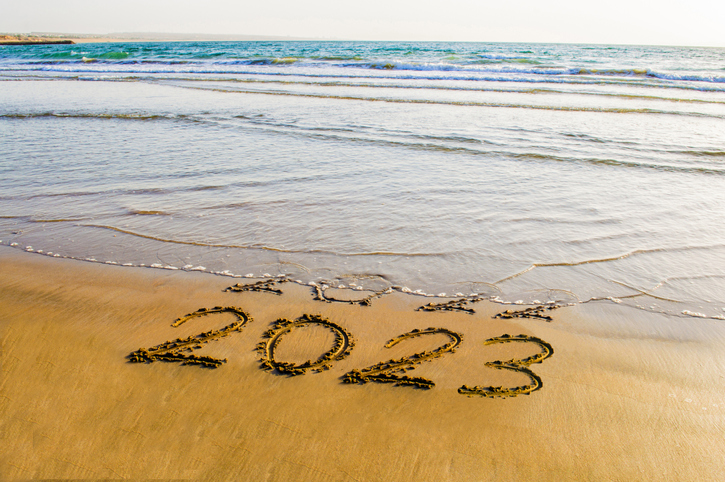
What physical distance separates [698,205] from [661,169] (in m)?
2.00

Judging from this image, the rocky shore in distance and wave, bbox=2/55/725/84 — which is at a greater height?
the rocky shore in distance

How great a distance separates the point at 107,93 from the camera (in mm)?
17391

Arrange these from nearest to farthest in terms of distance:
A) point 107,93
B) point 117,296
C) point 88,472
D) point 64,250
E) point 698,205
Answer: point 88,472
point 117,296
point 64,250
point 698,205
point 107,93

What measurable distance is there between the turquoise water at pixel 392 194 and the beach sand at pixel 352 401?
582mm

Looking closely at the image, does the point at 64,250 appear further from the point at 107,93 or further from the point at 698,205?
the point at 107,93

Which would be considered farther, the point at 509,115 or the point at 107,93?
the point at 107,93

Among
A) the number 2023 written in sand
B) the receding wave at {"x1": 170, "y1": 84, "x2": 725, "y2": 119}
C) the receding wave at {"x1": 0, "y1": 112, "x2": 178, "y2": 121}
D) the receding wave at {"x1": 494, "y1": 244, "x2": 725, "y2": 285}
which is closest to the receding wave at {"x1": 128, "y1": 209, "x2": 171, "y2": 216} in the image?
the number 2023 written in sand

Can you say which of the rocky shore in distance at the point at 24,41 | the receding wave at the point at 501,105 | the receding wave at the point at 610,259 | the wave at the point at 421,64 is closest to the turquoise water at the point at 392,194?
the receding wave at the point at 610,259

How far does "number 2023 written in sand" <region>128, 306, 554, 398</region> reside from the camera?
2.64 metres

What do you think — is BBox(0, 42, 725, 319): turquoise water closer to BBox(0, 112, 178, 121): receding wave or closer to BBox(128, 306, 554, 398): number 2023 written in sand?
BBox(0, 112, 178, 121): receding wave

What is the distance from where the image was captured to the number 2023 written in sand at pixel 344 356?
2.64m

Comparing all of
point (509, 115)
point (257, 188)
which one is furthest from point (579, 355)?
point (509, 115)

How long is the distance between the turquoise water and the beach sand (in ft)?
1.91

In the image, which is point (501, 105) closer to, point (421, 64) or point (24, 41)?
point (421, 64)
